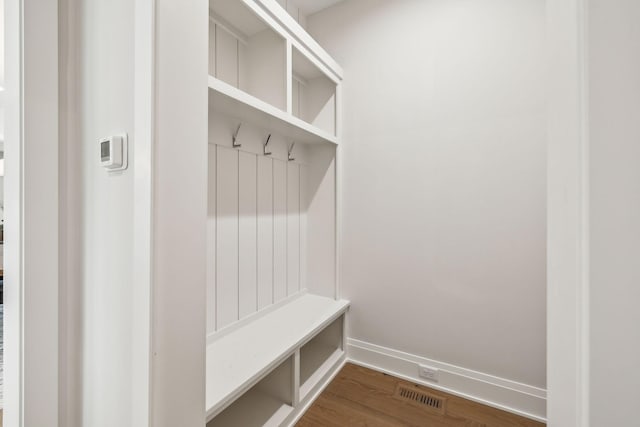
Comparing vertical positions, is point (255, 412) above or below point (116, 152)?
below

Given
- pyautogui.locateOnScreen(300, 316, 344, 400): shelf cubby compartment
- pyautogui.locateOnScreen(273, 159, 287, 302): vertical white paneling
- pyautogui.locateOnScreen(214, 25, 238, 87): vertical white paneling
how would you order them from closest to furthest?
1. pyautogui.locateOnScreen(214, 25, 238, 87): vertical white paneling
2. pyautogui.locateOnScreen(300, 316, 344, 400): shelf cubby compartment
3. pyautogui.locateOnScreen(273, 159, 287, 302): vertical white paneling

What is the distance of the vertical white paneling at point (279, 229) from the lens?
1836mm

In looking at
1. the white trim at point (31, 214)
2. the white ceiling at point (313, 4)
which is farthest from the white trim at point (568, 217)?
the white ceiling at point (313, 4)

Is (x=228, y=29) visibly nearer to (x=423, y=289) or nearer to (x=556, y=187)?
(x=556, y=187)

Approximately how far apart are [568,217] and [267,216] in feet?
5.17

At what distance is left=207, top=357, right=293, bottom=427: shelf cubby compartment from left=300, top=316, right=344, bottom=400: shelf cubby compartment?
13cm

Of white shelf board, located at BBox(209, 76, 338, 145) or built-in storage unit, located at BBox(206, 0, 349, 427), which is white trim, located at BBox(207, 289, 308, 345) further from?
white shelf board, located at BBox(209, 76, 338, 145)

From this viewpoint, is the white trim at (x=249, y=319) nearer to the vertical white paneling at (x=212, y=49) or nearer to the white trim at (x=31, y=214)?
the white trim at (x=31, y=214)

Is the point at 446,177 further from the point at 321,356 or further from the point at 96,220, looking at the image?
the point at 96,220

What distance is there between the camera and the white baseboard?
149 centimetres

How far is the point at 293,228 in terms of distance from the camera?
2.02 meters

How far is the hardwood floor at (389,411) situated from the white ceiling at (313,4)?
8.54ft

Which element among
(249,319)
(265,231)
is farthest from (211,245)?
(249,319)

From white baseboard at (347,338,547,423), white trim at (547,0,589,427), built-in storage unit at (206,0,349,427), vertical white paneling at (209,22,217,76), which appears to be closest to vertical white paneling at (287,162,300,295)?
built-in storage unit at (206,0,349,427)
